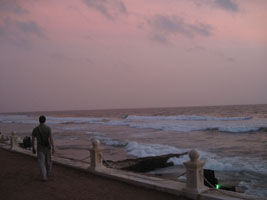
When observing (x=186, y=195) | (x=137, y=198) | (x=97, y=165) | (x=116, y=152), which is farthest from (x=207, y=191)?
(x=116, y=152)

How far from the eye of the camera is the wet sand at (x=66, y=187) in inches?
205

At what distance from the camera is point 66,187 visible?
5.88 m

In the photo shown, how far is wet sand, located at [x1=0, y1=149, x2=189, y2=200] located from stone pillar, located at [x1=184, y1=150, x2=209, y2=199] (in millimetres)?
346

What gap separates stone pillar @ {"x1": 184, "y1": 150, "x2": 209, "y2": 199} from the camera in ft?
15.5

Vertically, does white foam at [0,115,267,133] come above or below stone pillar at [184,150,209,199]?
below

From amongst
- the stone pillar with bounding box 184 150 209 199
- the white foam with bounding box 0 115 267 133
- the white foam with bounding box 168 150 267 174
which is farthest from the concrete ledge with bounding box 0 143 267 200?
the white foam with bounding box 0 115 267 133

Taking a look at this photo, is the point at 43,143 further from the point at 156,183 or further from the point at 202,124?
the point at 202,124

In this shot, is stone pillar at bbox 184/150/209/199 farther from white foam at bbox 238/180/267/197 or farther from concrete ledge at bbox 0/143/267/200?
white foam at bbox 238/180/267/197

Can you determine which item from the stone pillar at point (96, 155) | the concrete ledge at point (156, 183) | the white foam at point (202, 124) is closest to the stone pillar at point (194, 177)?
the concrete ledge at point (156, 183)

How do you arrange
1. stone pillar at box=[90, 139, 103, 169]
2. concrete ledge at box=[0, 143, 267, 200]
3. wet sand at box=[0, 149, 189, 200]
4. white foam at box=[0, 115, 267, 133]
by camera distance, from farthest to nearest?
1. white foam at box=[0, 115, 267, 133]
2. stone pillar at box=[90, 139, 103, 169]
3. wet sand at box=[0, 149, 189, 200]
4. concrete ledge at box=[0, 143, 267, 200]

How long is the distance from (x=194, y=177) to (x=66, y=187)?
294 cm

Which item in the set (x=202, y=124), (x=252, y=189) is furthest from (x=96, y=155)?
(x=202, y=124)

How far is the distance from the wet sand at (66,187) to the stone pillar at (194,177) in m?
0.35

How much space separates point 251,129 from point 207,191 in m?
27.6
